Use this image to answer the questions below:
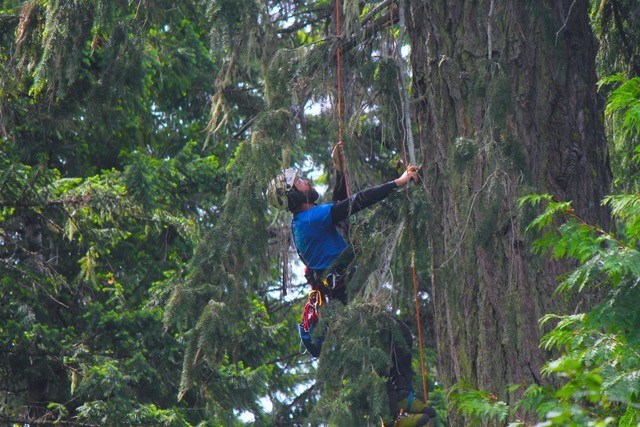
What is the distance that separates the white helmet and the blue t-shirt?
16cm

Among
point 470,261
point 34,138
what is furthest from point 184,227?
point 470,261

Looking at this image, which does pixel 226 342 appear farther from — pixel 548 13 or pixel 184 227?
pixel 184 227

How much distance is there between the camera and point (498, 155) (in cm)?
619

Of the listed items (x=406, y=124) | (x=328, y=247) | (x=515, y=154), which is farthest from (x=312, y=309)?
(x=515, y=154)

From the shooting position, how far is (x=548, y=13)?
6.61 meters

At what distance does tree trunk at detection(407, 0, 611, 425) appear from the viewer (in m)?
6.14

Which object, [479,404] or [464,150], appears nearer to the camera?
[479,404]

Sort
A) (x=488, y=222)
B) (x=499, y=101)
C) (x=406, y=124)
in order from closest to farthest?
(x=488, y=222)
(x=499, y=101)
(x=406, y=124)

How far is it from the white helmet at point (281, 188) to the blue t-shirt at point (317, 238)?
160 millimetres

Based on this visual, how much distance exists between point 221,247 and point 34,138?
21.4 ft

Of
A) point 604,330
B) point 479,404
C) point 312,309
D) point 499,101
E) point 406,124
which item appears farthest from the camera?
point 312,309

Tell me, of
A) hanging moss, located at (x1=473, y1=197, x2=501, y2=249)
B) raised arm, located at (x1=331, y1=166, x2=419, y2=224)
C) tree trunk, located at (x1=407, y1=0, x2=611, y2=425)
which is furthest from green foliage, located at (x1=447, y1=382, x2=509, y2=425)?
raised arm, located at (x1=331, y1=166, x2=419, y2=224)

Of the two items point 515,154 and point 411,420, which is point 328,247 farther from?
point 515,154

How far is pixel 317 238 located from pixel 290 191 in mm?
329
